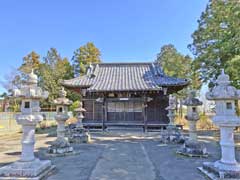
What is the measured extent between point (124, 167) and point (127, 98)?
35.7ft

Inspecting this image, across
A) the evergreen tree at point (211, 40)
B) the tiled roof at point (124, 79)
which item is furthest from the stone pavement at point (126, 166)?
the evergreen tree at point (211, 40)

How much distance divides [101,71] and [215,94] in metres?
16.0

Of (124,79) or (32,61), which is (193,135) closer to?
(124,79)

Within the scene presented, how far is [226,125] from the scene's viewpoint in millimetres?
5082

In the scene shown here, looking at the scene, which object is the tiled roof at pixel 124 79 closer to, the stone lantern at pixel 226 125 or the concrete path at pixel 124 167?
the concrete path at pixel 124 167

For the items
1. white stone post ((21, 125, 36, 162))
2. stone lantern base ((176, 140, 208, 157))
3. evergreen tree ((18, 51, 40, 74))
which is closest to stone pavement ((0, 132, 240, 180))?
stone lantern base ((176, 140, 208, 157))

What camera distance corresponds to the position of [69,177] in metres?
5.34

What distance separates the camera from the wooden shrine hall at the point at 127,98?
53.9 ft

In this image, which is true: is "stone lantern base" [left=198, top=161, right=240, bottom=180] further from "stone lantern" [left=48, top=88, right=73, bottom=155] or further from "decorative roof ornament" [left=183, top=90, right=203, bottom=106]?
"stone lantern" [left=48, top=88, right=73, bottom=155]

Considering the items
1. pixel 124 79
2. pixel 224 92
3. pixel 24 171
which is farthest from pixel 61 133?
pixel 124 79

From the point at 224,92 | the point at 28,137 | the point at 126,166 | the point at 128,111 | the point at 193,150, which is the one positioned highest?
the point at 224,92

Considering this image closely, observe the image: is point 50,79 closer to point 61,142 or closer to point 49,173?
point 61,142

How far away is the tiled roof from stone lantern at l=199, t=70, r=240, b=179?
409 inches

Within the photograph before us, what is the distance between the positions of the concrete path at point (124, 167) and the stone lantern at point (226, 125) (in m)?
1.56
